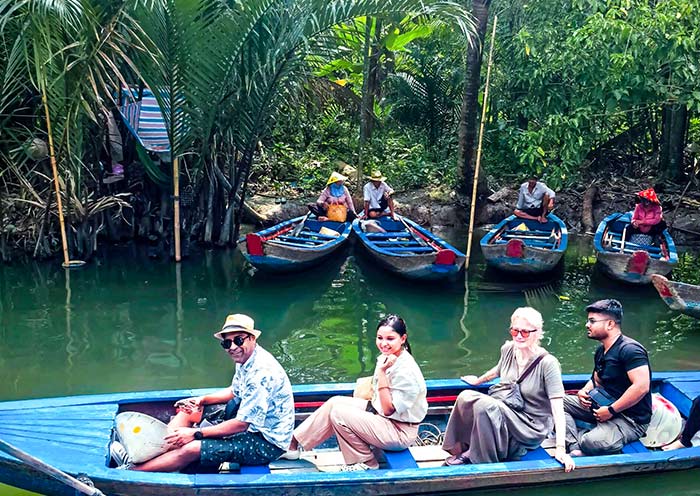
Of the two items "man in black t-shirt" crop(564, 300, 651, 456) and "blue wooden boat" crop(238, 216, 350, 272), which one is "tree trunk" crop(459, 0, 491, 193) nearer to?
"blue wooden boat" crop(238, 216, 350, 272)

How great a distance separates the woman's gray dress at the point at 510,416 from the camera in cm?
430

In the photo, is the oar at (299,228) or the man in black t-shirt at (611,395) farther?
the oar at (299,228)

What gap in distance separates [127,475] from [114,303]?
517cm

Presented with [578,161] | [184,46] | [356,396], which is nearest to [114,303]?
[184,46]

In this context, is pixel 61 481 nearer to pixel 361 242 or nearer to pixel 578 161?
pixel 361 242

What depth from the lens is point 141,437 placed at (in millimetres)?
4238

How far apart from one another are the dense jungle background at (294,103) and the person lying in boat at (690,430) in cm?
Answer: 551

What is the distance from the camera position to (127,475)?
12.8 ft

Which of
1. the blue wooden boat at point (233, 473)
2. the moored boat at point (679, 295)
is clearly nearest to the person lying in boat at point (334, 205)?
the moored boat at point (679, 295)

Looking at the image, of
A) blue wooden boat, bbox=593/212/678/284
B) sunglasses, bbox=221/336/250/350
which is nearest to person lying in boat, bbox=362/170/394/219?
blue wooden boat, bbox=593/212/678/284

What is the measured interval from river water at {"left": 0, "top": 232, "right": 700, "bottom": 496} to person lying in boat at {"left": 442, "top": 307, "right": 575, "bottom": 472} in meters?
1.14

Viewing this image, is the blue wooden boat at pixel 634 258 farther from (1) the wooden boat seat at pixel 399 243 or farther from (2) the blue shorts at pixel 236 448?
(2) the blue shorts at pixel 236 448

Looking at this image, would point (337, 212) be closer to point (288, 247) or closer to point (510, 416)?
point (288, 247)

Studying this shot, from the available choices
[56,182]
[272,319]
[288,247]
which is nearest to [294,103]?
[288,247]
